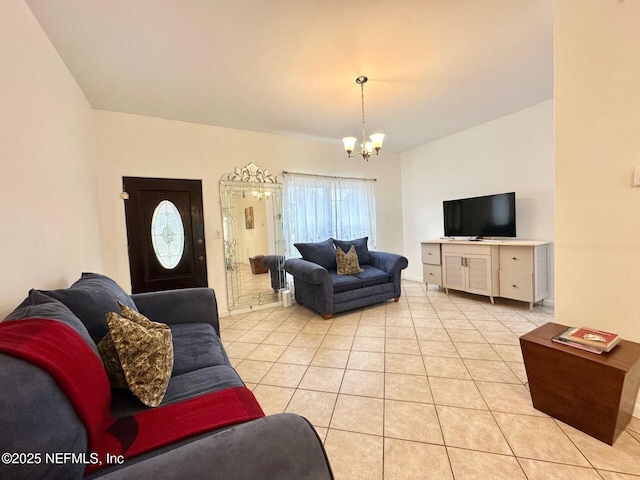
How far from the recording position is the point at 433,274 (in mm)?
4219

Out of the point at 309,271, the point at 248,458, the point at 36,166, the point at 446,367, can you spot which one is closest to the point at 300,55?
the point at 36,166

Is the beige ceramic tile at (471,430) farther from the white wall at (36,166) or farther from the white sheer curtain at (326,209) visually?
the white sheer curtain at (326,209)

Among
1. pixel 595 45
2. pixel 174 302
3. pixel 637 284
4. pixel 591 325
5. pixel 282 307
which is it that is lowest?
pixel 282 307

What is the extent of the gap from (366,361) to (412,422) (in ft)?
2.37

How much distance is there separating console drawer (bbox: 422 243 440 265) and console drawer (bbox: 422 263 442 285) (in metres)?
0.08

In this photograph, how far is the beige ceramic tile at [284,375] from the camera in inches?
77.4

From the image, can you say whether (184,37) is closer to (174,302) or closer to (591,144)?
(174,302)

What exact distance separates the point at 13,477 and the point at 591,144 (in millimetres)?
2725

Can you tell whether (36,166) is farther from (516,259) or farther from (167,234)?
(516,259)

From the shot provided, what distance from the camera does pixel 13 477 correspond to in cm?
Answer: 54

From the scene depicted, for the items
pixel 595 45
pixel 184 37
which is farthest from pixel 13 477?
pixel 595 45

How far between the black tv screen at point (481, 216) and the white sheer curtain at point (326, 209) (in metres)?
1.29

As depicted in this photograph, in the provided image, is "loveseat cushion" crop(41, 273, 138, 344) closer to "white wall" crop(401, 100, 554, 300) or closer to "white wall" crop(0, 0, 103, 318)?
"white wall" crop(0, 0, 103, 318)

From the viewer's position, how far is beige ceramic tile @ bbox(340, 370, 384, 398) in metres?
1.82
